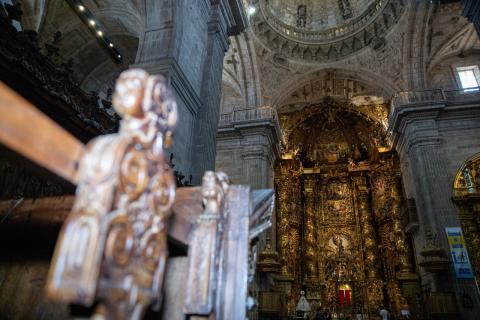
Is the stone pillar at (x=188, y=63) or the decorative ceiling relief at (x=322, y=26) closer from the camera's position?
the stone pillar at (x=188, y=63)

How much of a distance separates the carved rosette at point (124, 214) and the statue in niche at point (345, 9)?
55.7 feet

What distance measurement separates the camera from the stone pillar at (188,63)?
18.2 ft

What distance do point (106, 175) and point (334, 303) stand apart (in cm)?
1773

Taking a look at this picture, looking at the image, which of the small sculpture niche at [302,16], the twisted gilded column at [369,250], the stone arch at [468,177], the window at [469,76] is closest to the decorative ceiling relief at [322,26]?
the small sculpture niche at [302,16]

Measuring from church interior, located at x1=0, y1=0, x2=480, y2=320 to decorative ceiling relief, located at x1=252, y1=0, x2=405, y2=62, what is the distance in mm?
85

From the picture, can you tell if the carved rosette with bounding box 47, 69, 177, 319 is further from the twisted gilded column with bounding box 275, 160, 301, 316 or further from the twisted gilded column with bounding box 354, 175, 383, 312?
the twisted gilded column with bounding box 354, 175, 383, 312

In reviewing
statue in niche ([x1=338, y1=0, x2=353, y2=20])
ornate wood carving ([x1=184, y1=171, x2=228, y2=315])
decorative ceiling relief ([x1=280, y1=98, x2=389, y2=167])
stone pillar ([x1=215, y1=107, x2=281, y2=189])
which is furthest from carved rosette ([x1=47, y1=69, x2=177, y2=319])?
statue in niche ([x1=338, y1=0, x2=353, y2=20])

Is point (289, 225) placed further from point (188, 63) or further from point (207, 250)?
point (207, 250)

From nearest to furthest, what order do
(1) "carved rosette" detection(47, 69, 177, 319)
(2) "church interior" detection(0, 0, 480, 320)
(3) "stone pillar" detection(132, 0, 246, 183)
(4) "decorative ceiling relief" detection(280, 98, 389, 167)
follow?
(1) "carved rosette" detection(47, 69, 177, 319) < (2) "church interior" detection(0, 0, 480, 320) < (3) "stone pillar" detection(132, 0, 246, 183) < (4) "decorative ceiling relief" detection(280, 98, 389, 167)

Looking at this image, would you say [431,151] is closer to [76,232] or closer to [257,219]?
[257,219]

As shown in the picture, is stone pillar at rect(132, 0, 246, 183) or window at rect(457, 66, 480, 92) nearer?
stone pillar at rect(132, 0, 246, 183)

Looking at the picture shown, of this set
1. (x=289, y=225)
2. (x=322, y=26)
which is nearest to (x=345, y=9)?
(x=322, y=26)

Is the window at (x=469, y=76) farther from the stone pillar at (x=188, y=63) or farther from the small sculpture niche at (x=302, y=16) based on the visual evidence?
the stone pillar at (x=188, y=63)

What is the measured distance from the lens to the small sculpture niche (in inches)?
636
